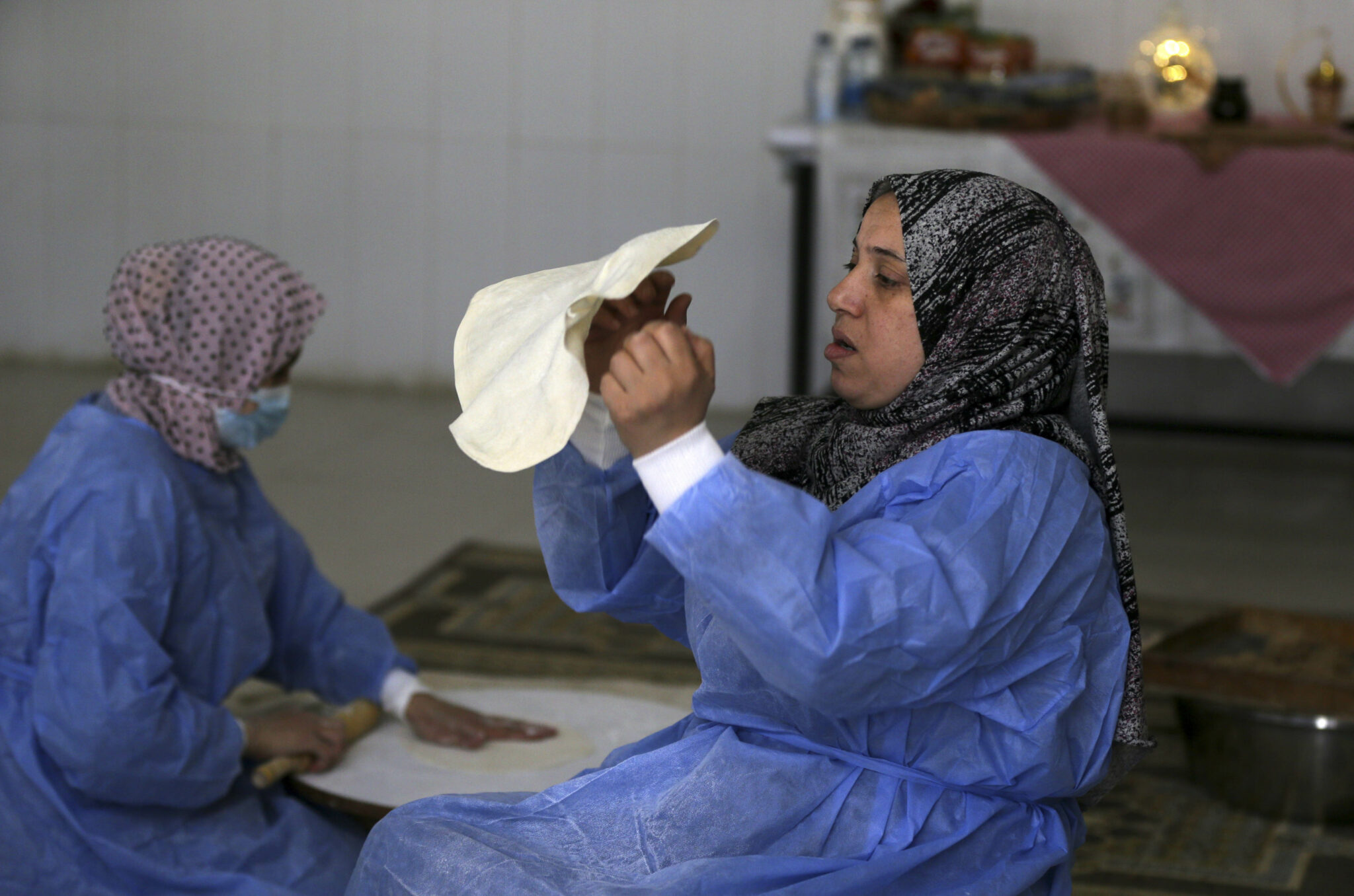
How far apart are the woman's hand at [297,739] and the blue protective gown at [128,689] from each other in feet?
0.20

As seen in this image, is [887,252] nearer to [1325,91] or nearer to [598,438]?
[598,438]

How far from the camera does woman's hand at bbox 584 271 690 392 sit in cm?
167

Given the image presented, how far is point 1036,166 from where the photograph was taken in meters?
5.07

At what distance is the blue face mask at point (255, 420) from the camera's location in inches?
93.9

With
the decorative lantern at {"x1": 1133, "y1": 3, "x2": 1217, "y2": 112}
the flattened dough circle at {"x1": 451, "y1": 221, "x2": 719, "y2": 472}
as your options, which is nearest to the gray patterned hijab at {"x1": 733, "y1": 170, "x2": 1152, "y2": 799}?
the flattened dough circle at {"x1": 451, "y1": 221, "x2": 719, "y2": 472}

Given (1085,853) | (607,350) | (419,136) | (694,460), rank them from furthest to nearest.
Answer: (419,136)
(1085,853)
(607,350)
(694,460)

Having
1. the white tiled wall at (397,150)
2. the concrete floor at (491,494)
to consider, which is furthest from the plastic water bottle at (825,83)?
the concrete floor at (491,494)

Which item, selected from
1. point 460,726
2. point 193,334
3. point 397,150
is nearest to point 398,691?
point 460,726

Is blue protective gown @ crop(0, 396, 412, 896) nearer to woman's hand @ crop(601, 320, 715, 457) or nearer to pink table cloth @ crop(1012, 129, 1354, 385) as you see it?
woman's hand @ crop(601, 320, 715, 457)

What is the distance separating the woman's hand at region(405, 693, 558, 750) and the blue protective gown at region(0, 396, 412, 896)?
8.2 inches

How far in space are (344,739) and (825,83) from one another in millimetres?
3760

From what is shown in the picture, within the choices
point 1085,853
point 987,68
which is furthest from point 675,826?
point 987,68

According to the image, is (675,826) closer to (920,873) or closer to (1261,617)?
(920,873)

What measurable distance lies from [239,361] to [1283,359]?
3621mm
